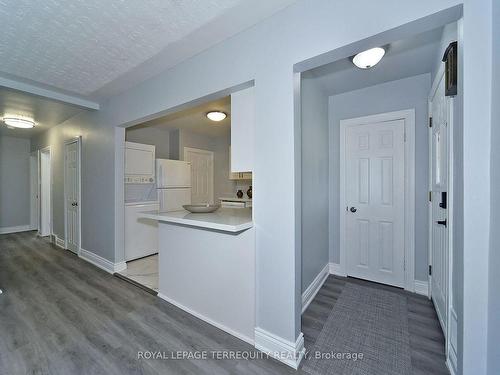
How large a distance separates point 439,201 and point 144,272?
3.54 metres

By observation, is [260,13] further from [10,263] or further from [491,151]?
[10,263]

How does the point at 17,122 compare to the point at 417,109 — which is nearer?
the point at 417,109

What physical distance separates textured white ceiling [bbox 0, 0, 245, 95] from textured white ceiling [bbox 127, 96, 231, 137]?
1.23 meters

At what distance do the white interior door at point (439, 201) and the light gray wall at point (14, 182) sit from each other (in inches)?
324

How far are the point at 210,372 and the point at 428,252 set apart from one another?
2.49m

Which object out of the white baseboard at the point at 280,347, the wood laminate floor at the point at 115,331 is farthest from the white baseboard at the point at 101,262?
the white baseboard at the point at 280,347

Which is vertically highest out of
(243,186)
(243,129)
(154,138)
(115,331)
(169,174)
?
(154,138)

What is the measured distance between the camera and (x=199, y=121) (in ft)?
13.7

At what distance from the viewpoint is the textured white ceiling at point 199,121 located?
334 cm

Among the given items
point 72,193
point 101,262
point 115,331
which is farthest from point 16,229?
point 115,331

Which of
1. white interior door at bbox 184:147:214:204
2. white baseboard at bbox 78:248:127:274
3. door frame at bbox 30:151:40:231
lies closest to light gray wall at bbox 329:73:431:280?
white interior door at bbox 184:147:214:204

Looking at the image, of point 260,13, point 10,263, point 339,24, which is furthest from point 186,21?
point 10,263

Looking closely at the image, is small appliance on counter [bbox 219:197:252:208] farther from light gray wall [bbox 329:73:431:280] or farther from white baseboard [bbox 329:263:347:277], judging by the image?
light gray wall [bbox 329:73:431:280]

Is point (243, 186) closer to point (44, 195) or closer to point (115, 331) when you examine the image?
point (115, 331)
